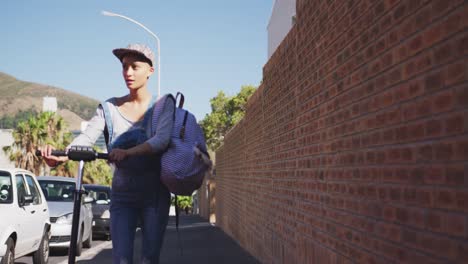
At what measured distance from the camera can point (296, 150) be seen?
7.25 m

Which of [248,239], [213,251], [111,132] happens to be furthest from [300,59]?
[213,251]

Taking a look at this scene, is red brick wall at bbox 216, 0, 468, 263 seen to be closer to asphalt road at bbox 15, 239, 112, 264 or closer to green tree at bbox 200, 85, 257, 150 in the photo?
asphalt road at bbox 15, 239, 112, 264

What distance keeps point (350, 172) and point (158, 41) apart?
24.3 m

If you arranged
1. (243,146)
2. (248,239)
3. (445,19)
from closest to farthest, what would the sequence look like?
(445,19) < (248,239) < (243,146)

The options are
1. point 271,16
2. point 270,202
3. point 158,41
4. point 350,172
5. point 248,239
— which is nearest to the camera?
point 350,172

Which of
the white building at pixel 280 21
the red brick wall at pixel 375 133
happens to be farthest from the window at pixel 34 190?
the white building at pixel 280 21

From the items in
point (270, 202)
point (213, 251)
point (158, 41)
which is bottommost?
point (213, 251)

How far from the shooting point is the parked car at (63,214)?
13.0 meters

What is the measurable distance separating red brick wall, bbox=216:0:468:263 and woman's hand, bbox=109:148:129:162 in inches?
57.6

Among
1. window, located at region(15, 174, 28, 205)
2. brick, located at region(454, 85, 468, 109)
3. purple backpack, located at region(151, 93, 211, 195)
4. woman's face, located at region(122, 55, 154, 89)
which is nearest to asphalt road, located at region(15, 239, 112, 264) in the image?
window, located at region(15, 174, 28, 205)

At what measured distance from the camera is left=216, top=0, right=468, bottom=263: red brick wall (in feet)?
9.53

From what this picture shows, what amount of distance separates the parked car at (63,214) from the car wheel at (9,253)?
317 centimetres

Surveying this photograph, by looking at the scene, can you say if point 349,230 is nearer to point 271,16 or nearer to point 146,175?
point 146,175

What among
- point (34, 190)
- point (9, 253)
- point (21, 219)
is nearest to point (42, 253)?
point (34, 190)
